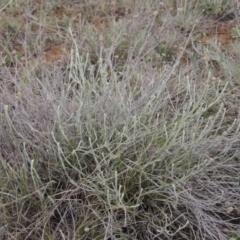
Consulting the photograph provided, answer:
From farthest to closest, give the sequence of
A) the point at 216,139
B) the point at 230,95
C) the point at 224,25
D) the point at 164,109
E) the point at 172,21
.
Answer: the point at 224,25 < the point at 172,21 < the point at 230,95 < the point at 164,109 < the point at 216,139

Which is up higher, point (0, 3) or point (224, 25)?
point (0, 3)

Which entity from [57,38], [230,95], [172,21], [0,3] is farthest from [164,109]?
[0,3]

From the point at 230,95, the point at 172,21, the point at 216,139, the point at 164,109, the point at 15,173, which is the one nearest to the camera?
the point at 15,173

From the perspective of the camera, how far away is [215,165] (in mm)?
2066

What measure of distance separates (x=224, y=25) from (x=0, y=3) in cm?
162

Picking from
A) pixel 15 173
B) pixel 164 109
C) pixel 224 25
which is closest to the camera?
pixel 15 173

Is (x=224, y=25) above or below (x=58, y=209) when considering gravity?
below

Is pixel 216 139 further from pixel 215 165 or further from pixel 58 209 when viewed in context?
pixel 58 209

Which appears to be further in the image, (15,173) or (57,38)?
(57,38)

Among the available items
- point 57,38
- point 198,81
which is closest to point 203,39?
point 198,81

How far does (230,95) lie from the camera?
247 centimetres

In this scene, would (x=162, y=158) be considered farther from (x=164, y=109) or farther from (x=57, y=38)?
(x=57, y=38)

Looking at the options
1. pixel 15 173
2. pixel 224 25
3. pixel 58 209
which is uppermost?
pixel 15 173

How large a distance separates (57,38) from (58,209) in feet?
5.20
